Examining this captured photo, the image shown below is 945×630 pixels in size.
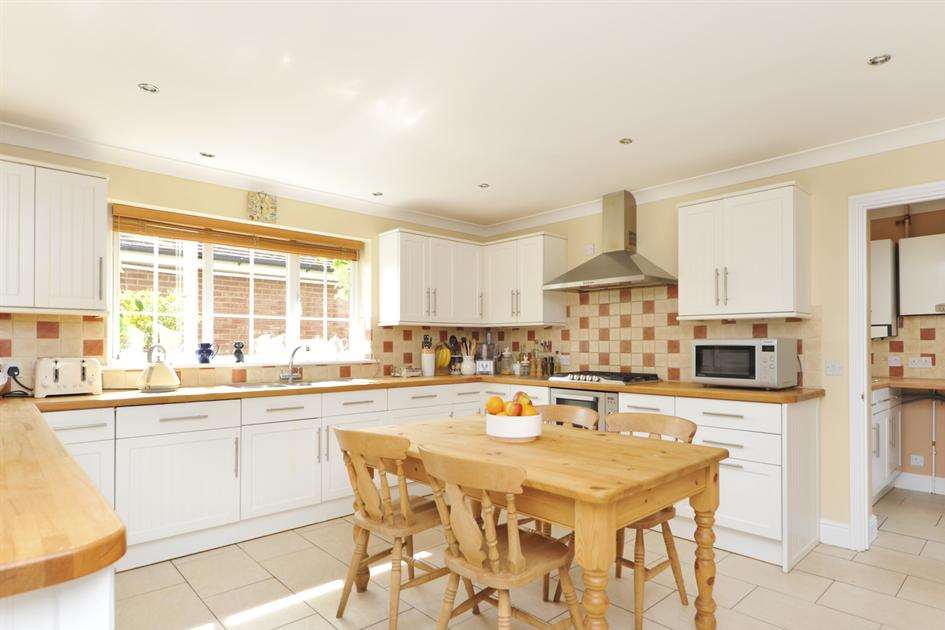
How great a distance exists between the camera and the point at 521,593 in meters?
2.64

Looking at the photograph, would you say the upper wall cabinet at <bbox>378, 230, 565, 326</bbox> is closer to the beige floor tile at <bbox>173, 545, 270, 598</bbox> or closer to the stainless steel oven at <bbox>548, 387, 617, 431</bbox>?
the stainless steel oven at <bbox>548, 387, 617, 431</bbox>

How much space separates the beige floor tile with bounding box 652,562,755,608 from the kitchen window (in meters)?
3.02

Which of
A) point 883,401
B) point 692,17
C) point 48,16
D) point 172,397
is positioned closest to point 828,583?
point 883,401

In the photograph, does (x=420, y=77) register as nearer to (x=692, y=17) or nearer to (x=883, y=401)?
(x=692, y=17)

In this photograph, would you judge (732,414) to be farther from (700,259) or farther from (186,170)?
(186,170)

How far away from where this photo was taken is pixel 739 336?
3838 millimetres

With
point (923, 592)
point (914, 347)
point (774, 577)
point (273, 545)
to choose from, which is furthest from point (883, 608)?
point (273, 545)

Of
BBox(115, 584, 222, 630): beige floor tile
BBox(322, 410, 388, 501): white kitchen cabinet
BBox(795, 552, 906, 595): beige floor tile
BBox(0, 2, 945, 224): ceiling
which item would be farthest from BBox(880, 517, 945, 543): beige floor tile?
BBox(115, 584, 222, 630): beige floor tile

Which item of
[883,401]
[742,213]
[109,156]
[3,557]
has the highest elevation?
[109,156]

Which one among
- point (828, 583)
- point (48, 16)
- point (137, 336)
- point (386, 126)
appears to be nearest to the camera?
point (48, 16)

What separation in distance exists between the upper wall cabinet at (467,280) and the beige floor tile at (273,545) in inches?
75.4

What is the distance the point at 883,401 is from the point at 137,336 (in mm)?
5547

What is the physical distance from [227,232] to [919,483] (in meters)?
5.97

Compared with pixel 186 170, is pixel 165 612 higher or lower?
lower
